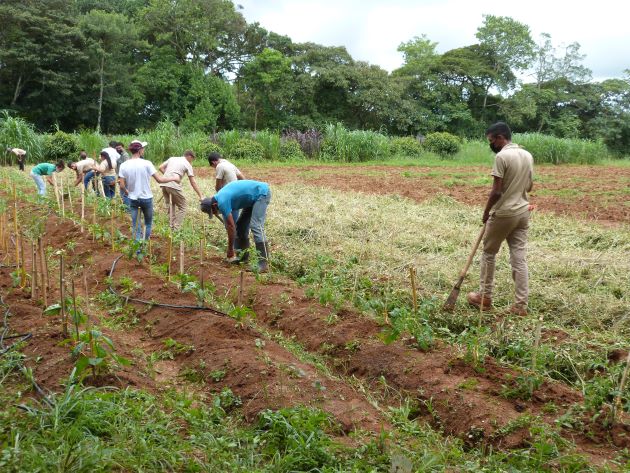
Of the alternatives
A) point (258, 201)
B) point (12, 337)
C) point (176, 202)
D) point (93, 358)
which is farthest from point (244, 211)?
point (93, 358)

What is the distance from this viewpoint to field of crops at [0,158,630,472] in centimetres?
321

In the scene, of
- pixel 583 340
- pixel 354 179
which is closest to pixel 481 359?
pixel 583 340

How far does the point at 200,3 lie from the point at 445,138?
608 inches

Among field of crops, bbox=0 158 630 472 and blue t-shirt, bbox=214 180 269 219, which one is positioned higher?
blue t-shirt, bbox=214 180 269 219

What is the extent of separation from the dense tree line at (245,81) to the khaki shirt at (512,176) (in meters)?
25.2

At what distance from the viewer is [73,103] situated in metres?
31.2

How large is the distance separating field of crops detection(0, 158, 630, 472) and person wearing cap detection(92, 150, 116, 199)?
236 cm

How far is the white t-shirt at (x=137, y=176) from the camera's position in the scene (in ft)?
24.2

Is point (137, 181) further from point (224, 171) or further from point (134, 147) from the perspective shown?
point (224, 171)

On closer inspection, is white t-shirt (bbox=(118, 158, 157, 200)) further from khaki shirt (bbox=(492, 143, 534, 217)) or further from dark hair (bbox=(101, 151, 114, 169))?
khaki shirt (bbox=(492, 143, 534, 217))

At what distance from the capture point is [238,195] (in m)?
6.70

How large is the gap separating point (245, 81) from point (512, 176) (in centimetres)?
2857

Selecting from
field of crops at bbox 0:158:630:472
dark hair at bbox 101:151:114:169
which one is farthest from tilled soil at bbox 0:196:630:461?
dark hair at bbox 101:151:114:169

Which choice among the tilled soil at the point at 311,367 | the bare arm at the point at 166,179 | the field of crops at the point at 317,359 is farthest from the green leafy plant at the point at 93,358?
the bare arm at the point at 166,179
